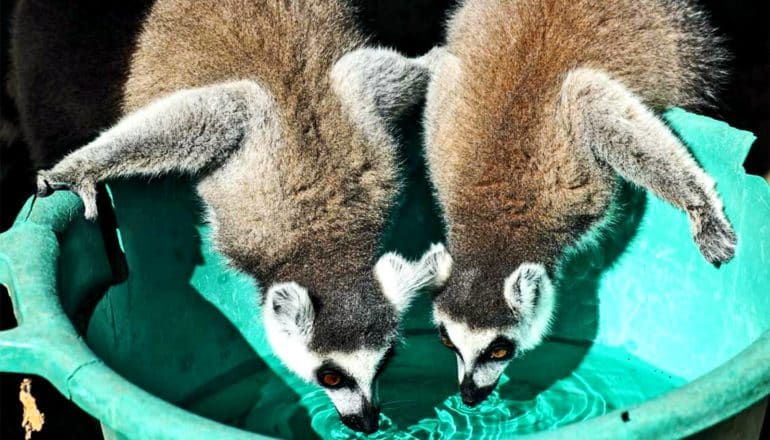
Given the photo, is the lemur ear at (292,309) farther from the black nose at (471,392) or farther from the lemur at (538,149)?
the black nose at (471,392)

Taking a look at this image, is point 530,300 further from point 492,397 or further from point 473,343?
point 492,397

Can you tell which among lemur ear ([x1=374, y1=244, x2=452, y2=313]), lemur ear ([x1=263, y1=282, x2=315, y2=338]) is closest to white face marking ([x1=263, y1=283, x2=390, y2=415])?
lemur ear ([x1=263, y1=282, x2=315, y2=338])

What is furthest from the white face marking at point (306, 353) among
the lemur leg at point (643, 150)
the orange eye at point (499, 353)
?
the lemur leg at point (643, 150)

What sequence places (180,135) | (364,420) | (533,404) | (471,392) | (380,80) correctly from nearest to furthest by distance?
(364,420) < (471,392) < (180,135) < (533,404) < (380,80)

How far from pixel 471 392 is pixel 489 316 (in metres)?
0.35

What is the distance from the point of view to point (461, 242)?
4.50 metres

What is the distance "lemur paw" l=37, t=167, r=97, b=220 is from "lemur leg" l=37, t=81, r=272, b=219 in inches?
3.2

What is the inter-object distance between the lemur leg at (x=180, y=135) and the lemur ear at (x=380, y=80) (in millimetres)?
422

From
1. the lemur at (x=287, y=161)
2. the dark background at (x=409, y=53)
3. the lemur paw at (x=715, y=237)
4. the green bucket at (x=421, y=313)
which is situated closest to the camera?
the green bucket at (x=421, y=313)

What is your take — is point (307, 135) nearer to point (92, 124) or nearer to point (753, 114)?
point (92, 124)

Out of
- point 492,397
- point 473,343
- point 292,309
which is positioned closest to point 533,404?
point 492,397

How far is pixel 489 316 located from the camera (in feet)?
13.8

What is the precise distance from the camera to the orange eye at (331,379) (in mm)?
4172

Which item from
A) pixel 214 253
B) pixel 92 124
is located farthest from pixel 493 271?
pixel 92 124
